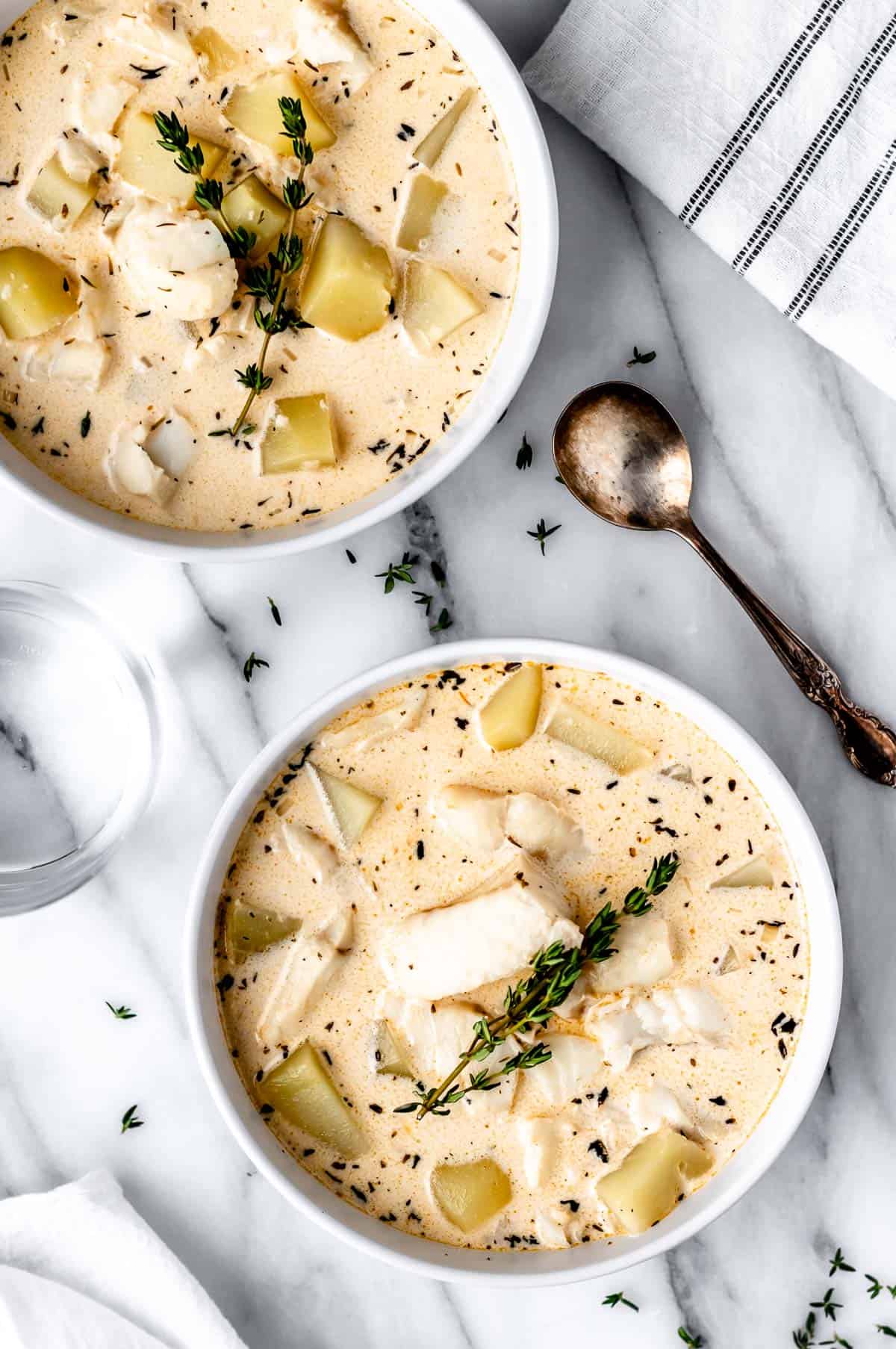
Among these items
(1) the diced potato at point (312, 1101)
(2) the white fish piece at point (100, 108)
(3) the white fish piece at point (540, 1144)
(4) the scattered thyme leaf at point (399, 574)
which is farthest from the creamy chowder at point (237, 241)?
(3) the white fish piece at point (540, 1144)

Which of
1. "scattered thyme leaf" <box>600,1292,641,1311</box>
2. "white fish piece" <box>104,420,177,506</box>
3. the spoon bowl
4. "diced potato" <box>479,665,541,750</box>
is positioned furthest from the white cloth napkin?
the spoon bowl

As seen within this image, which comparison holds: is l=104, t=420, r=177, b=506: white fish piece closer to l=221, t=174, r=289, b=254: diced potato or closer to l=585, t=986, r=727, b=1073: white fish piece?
l=221, t=174, r=289, b=254: diced potato

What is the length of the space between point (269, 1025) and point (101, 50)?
1348 millimetres

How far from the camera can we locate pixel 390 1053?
166 cm

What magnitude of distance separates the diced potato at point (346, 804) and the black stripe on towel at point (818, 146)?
0.93m

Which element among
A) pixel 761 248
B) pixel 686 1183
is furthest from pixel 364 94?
pixel 686 1183

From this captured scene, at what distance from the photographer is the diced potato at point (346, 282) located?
1.55 meters

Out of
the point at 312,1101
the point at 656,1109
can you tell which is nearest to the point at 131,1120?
the point at 312,1101

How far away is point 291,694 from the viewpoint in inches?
72.0

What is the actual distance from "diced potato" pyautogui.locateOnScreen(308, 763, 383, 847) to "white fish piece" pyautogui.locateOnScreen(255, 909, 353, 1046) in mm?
114

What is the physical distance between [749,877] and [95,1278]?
4.01 ft

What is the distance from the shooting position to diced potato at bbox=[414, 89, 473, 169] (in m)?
1.56

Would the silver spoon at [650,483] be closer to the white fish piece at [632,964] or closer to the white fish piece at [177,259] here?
the white fish piece at [632,964]

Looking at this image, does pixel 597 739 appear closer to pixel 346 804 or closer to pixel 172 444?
pixel 346 804
